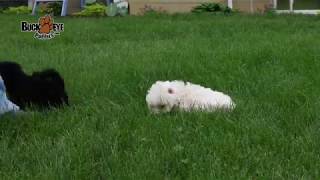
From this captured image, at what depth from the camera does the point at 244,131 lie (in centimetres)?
328

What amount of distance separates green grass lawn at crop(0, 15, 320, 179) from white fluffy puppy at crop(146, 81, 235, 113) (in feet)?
0.31

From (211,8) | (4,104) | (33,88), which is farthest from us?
(211,8)

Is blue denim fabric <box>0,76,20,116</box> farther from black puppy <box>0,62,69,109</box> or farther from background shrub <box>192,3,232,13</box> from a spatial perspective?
background shrub <box>192,3,232,13</box>

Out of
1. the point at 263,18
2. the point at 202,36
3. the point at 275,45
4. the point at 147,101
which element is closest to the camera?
the point at 147,101

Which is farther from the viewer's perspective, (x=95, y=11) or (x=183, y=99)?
(x=95, y=11)

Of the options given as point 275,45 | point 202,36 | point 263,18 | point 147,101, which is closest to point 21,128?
point 147,101

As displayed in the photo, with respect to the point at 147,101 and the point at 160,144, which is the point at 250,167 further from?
the point at 147,101

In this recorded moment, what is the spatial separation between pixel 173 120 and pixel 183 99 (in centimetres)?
28

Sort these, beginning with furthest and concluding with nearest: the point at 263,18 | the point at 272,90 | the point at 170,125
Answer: the point at 263,18
the point at 272,90
the point at 170,125

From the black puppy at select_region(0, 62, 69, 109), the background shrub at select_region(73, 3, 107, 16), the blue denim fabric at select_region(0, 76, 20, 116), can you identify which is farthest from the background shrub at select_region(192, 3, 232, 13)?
the blue denim fabric at select_region(0, 76, 20, 116)

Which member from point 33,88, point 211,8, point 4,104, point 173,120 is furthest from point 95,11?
point 173,120

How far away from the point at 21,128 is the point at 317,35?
4542 mm

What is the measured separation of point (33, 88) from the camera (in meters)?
4.03

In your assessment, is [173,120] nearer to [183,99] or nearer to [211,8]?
[183,99]
